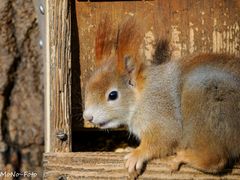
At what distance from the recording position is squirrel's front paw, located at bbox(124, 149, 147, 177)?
14.9 feet

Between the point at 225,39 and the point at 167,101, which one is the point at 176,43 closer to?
the point at 225,39

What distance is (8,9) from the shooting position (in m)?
6.21

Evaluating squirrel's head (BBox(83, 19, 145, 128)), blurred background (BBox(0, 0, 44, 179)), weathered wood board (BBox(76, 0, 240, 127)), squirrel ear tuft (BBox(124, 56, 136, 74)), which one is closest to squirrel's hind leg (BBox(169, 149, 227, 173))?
squirrel's head (BBox(83, 19, 145, 128))

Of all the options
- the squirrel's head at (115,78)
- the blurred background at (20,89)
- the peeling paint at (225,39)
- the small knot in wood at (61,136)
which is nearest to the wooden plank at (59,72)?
the small knot in wood at (61,136)

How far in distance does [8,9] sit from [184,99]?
208 cm

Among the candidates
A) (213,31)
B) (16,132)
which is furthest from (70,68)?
(16,132)

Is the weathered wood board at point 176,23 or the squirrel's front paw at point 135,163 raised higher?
the weathered wood board at point 176,23

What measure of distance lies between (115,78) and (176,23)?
1.73 feet

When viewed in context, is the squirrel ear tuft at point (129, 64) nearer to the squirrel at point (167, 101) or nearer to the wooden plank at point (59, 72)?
the squirrel at point (167, 101)

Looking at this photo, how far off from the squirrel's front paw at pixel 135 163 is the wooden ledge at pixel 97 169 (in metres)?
0.03

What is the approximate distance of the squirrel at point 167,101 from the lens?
4520 mm

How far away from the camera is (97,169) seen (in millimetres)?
4570

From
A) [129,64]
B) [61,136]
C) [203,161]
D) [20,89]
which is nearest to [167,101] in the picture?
[129,64]

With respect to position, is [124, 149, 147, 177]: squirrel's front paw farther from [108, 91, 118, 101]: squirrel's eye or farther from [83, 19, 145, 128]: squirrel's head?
[108, 91, 118, 101]: squirrel's eye
